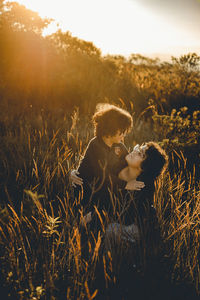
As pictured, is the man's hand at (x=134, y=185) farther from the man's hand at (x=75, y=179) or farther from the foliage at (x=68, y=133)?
the man's hand at (x=75, y=179)

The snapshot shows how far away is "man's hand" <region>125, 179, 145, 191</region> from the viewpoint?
1.73 m

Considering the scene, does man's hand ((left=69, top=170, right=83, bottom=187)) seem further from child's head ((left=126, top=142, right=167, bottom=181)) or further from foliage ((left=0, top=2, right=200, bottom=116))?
foliage ((left=0, top=2, right=200, bottom=116))

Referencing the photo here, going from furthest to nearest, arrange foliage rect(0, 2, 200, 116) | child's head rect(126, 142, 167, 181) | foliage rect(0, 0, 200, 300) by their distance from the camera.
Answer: foliage rect(0, 2, 200, 116) < child's head rect(126, 142, 167, 181) < foliage rect(0, 0, 200, 300)

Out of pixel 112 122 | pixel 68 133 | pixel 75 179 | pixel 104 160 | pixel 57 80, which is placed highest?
pixel 57 80

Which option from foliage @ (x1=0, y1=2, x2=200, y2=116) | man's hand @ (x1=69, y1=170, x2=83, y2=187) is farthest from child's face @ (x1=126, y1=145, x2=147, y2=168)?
foliage @ (x1=0, y1=2, x2=200, y2=116)

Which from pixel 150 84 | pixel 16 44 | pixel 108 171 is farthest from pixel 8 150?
pixel 150 84

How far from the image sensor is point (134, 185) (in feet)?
5.71

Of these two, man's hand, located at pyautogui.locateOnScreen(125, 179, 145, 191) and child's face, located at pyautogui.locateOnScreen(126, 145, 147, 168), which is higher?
child's face, located at pyautogui.locateOnScreen(126, 145, 147, 168)

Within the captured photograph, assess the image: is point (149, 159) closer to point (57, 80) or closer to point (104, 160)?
point (104, 160)

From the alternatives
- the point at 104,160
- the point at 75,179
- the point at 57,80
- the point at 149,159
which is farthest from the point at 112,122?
the point at 57,80

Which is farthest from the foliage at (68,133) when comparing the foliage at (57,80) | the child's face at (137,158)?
the child's face at (137,158)

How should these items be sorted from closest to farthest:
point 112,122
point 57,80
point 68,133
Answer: point 112,122
point 68,133
point 57,80

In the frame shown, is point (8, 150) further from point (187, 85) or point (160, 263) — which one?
point (187, 85)

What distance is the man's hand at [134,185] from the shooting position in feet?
5.68
